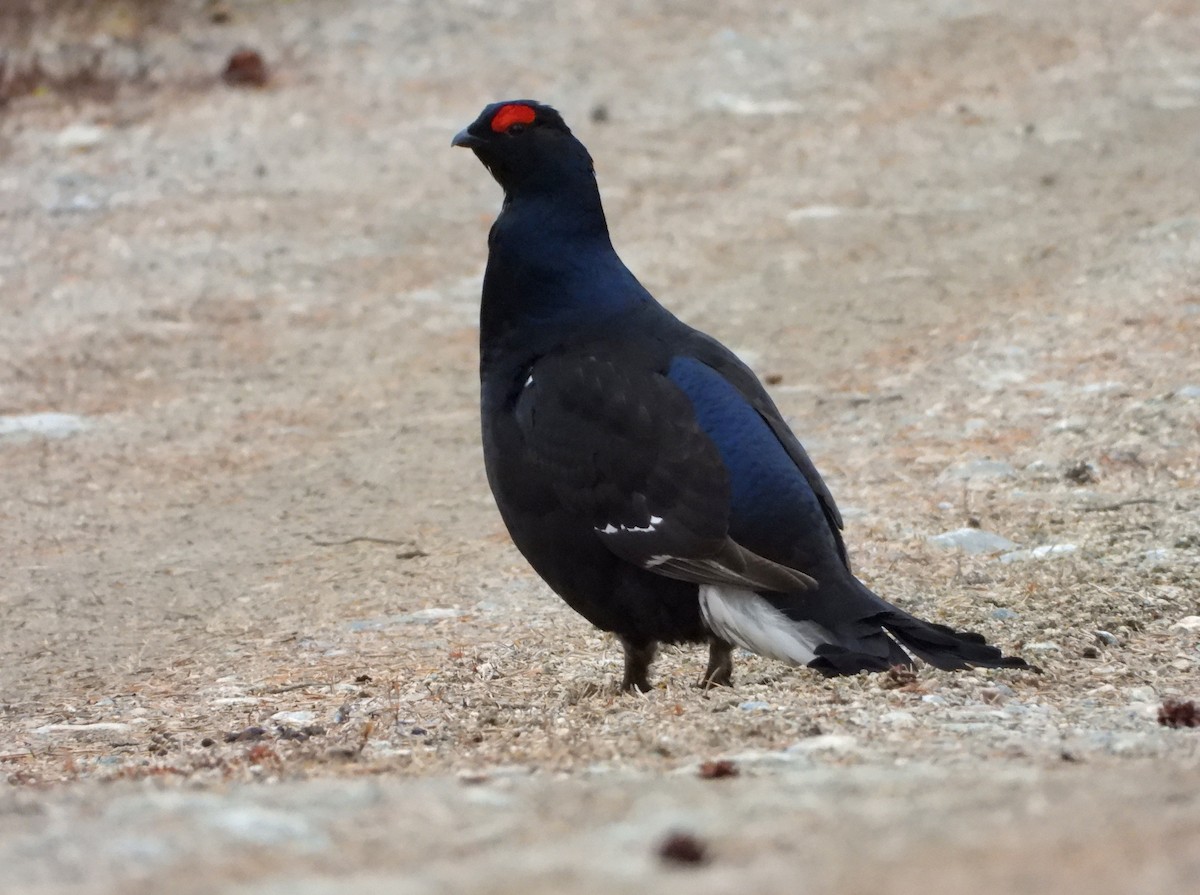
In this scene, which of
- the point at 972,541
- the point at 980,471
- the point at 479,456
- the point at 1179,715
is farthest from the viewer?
the point at 479,456

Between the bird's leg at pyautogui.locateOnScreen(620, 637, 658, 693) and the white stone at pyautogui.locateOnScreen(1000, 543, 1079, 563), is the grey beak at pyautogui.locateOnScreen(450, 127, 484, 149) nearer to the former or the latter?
the bird's leg at pyautogui.locateOnScreen(620, 637, 658, 693)

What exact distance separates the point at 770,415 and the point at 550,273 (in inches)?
32.8

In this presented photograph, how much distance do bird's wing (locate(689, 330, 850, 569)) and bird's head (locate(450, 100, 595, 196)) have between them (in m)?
0.79

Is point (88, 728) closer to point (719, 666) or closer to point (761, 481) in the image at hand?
point (719, 666)

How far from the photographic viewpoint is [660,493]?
205 inches

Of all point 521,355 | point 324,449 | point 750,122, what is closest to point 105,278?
point 324,449

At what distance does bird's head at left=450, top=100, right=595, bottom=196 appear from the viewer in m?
6.04

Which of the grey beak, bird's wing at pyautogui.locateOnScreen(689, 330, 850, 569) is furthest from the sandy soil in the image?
the grey beak

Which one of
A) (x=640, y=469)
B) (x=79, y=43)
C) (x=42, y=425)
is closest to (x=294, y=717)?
(x=640, y=469)

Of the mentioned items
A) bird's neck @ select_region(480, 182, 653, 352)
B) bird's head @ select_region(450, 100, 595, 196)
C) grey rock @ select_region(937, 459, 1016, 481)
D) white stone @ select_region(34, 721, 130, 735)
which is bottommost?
white stone @ select_region(34, 721, 130, 735)

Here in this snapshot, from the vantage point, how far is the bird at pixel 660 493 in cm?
A: 506

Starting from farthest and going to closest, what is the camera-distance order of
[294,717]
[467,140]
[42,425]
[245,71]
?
[245,71], [42,425], [467,140], [294,717]

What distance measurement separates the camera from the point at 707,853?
287 cm

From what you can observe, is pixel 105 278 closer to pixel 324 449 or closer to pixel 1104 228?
pixel 324 449
